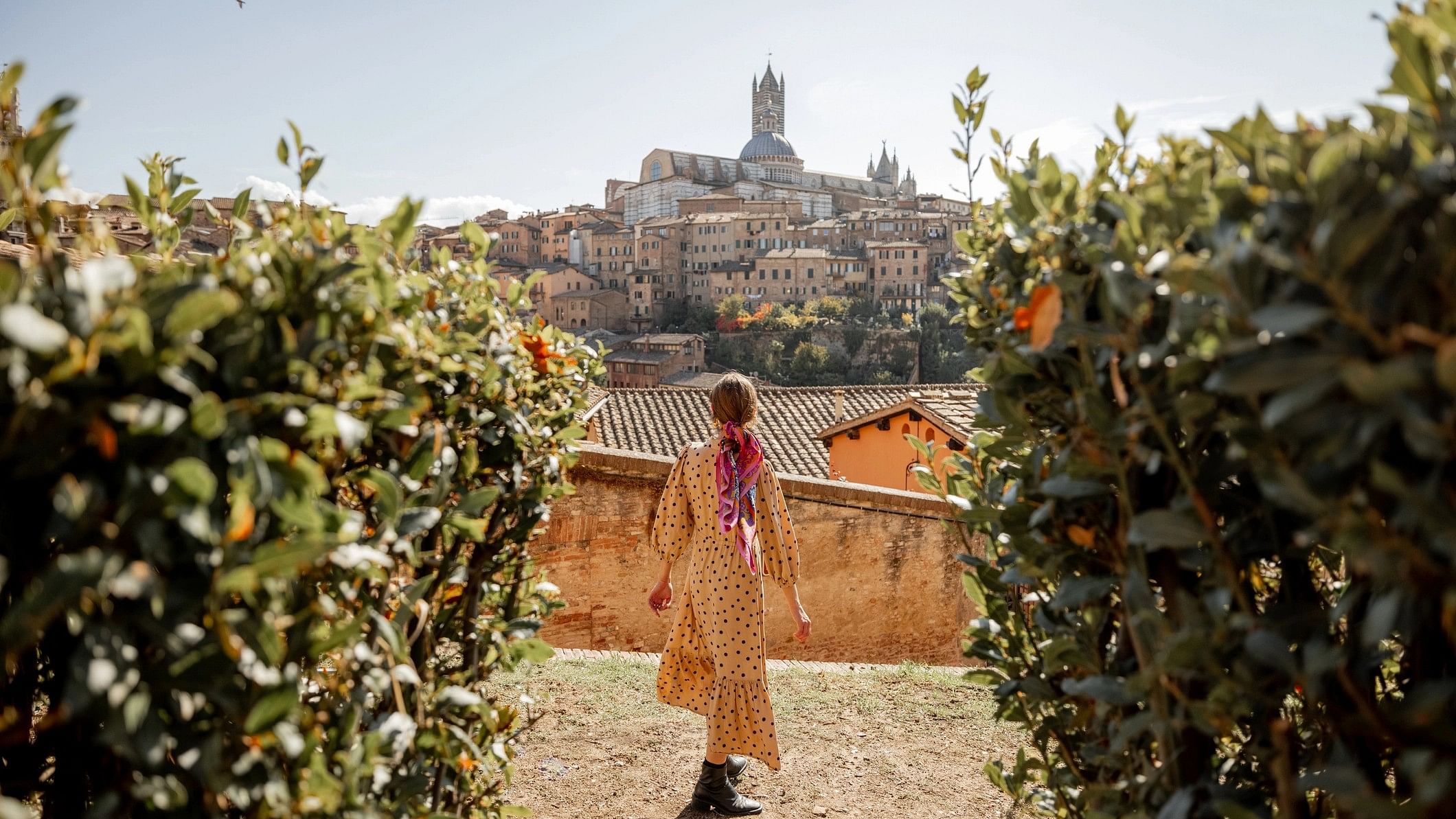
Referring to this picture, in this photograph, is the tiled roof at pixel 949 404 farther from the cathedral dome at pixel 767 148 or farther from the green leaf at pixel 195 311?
the cathedral dome at pixel 767 148

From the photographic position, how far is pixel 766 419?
17734mm

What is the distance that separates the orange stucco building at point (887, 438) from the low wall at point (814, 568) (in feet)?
21.7

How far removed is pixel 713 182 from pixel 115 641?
93665mm

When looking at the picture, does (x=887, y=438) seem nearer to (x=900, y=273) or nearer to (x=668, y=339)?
(x=668, y=339)

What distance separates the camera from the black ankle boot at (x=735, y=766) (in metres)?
3.92

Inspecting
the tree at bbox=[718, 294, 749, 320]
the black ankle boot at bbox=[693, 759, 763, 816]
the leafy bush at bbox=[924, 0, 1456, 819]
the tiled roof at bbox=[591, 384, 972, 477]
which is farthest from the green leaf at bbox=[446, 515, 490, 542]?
the tree at bbox=[718, 294, 749, 320]

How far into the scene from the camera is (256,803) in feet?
4.53

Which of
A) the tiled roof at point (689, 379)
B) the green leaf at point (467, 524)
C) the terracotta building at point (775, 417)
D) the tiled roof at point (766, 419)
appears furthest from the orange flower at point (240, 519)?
the tiled roof at point (689, 379)

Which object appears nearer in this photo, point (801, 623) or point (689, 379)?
point (801, 623)

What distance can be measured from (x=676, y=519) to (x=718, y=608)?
0.43 metres

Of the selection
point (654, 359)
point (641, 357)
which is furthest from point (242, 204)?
point (641, 357)

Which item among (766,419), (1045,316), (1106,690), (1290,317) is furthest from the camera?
(766,419)

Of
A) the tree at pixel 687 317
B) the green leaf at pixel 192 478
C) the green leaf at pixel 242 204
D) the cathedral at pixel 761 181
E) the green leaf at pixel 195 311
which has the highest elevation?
the cathedral at pixel 761 181

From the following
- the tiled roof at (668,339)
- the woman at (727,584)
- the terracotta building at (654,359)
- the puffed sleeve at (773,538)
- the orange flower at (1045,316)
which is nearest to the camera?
the orange flower at (1045,316)
